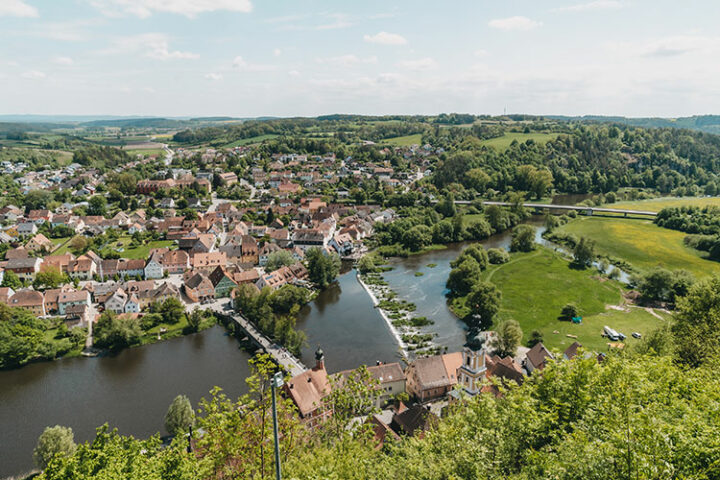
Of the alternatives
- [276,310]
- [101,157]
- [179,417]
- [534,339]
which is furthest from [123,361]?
[101,157]

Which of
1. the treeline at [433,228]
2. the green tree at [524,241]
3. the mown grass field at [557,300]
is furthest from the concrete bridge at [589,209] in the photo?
the mown grass field at [557,300]

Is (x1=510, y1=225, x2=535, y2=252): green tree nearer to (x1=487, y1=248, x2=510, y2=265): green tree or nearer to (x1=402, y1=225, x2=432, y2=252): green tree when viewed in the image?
(x1=487, y1=248, x2=510, y2=265): green tree

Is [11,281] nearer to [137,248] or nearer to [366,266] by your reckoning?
[137,248]

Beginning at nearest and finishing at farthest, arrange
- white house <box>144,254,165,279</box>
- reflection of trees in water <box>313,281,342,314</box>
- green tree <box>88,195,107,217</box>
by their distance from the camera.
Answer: reflection of trees in water <box>313,281,342,314</box> < white house <box>144,254,165,279</box> < green tree <box>88,195,107,217</box>

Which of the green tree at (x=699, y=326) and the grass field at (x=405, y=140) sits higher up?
the grass field at (x=405, y=140)

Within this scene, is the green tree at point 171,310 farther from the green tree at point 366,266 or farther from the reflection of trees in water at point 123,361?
the green tree at point 366,266

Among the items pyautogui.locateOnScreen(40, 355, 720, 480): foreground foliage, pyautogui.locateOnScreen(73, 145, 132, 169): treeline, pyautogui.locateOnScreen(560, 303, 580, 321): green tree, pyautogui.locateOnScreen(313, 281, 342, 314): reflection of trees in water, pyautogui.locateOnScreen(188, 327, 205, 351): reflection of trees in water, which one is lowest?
pyautogui.locateOnScreen(188, 327, 205, 351): reflection of trees in water

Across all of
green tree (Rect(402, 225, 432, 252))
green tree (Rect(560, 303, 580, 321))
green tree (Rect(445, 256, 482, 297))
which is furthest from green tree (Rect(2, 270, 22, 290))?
green tree (Rect(560, 303, 580, 321))
